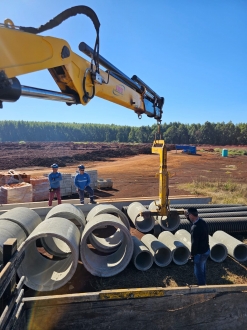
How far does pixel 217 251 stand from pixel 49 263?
4.00 meters

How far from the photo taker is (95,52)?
4750 millimetres

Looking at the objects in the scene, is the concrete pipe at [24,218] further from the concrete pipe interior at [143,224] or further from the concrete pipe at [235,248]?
the concrete pipe at [235,248]

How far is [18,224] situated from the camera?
5672mm

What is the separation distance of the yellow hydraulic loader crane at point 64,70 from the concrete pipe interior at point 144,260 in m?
1.01

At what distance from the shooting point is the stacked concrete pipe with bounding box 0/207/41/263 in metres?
5.09

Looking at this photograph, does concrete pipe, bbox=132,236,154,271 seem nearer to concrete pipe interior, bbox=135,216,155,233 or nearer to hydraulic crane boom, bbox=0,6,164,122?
concrete pipe interior, bbox=135,216,155,233

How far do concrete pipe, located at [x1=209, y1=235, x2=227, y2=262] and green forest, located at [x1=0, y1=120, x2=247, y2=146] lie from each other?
54.6 m

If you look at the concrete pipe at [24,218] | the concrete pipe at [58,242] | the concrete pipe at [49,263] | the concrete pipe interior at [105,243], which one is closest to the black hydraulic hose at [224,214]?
the concrete pipe interior at [105,243]

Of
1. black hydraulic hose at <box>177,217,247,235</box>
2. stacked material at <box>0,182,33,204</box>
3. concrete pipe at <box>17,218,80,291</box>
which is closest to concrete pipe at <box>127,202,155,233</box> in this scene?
black hydraulic hose at <box>177,217,247,235</box>

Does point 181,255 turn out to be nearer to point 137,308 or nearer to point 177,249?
point 177,249

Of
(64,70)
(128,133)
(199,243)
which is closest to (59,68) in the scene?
(64,70)

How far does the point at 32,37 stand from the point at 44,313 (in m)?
3.81

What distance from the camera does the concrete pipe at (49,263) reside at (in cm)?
489

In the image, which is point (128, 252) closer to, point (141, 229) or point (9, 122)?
point (141, 229)
